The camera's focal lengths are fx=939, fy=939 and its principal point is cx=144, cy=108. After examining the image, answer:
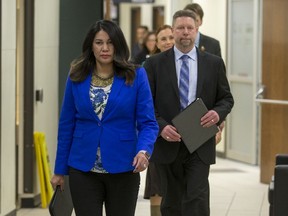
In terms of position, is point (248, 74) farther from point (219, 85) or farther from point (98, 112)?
point (98, 112)

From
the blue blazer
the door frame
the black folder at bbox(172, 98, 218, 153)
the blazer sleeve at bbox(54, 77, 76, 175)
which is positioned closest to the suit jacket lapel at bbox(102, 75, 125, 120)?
the blue blazer

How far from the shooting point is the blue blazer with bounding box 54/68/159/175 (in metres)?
5.32

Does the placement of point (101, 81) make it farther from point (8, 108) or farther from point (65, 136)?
point (8, 108)

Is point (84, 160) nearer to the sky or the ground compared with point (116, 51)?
nearer to the ground

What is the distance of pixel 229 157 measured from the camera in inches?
567

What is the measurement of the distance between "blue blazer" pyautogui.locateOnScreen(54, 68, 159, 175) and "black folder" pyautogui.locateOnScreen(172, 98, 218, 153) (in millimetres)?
1183

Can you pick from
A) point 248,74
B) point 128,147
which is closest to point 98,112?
point 128,147

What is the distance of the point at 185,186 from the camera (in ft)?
22.8

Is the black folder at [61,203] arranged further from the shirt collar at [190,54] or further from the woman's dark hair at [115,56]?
the shirt collar at [190,54]

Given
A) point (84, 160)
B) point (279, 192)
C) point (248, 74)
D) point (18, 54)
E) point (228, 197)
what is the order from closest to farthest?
point (84, 160), point (279, 192), point (18, 54), point (228, 197), point (248, 74)

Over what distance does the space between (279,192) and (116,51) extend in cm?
177

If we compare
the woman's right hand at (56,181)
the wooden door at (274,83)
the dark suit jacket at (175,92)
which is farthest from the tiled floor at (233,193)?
the woman's right hand at (56,181)

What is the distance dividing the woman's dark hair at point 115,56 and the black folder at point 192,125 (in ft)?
4.12

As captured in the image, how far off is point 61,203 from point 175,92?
1777 mm
